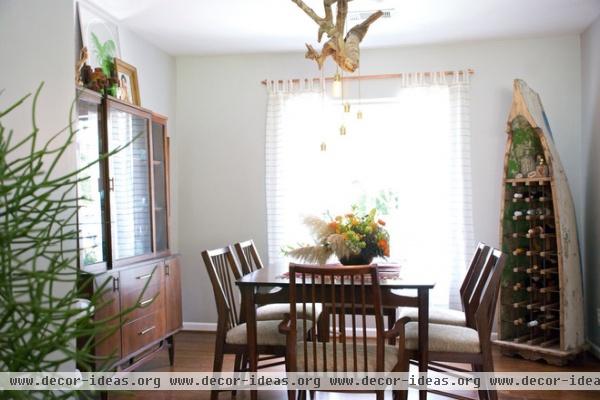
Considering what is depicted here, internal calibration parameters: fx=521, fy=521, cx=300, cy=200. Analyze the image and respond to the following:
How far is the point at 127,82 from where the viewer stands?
403 centimetres

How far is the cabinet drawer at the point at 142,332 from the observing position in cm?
329

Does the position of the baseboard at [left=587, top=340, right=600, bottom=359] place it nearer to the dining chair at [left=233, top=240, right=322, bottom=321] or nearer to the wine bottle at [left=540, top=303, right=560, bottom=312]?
the wine bottle at [left=540, top=303, right=560, bottom=312]

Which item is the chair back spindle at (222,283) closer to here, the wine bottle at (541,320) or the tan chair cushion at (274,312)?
the tan chair cushion at (274,312)

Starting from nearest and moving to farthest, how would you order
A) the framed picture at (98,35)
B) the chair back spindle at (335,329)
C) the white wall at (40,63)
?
the white wall at (40,63) → the chair back spindle at (335,329) → the framed picture at (98,35)

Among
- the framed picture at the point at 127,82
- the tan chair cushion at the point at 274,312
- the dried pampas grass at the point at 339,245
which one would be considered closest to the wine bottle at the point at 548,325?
the tan chair cushion at the point at 274,312

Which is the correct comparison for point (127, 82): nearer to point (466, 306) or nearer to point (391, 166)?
point (391, 166)

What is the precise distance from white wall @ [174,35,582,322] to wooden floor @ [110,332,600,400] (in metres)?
0.53

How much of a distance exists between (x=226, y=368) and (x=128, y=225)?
4.31 ft

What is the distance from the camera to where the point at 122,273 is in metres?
3.23

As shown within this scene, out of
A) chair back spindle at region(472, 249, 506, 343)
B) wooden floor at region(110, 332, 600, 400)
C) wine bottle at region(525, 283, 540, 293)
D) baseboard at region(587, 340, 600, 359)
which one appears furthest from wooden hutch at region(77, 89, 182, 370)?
baseboard at region(587, 340, 600, 359)

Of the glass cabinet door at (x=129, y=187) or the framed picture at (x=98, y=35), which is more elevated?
the framed picture at (x=98, y=35)

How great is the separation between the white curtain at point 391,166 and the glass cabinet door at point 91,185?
1810 mm

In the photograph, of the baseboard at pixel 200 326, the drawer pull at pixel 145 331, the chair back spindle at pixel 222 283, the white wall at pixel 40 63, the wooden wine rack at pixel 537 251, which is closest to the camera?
the white wall at pixel 40 63

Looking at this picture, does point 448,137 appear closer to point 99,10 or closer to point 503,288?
point 503,288
